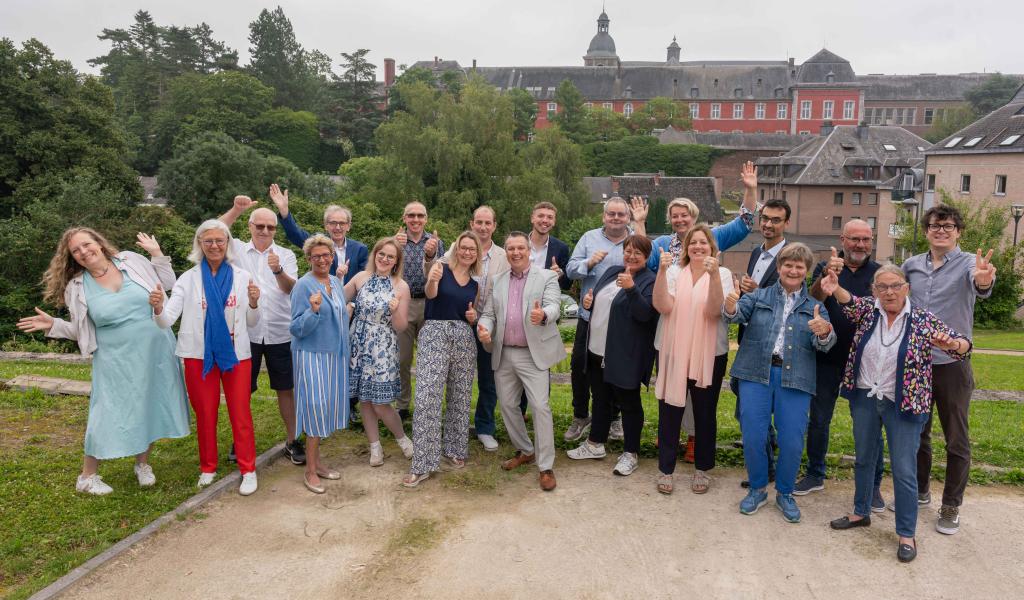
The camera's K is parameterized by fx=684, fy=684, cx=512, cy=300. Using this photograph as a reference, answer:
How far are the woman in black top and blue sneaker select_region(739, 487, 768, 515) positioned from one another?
253cm

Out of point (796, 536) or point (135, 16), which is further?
point (135, 16)

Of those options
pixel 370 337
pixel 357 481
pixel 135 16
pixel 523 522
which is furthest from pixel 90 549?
pixel 135 16

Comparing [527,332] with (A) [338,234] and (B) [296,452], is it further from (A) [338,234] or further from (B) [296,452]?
(B) [296,452]

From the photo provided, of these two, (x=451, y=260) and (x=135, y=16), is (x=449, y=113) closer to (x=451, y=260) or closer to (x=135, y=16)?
(x=451, y=260)

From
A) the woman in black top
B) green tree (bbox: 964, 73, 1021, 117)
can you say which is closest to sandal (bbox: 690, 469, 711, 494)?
the woman in black top

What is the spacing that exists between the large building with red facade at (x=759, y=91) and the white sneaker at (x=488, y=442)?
87520mm

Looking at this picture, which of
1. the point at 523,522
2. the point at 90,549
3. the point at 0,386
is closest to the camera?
the point at 90,549

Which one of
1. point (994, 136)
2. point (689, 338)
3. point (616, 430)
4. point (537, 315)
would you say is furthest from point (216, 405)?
point (994, 136)

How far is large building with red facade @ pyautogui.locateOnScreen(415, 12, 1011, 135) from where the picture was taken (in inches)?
3543

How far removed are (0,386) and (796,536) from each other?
9265 millimetres

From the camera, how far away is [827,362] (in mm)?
5520

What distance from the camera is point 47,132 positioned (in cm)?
3441

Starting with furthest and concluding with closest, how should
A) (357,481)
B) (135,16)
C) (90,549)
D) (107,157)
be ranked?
(135,16)
(107,157)
(357,481)
(90,549)

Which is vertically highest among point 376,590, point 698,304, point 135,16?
point 135,16
